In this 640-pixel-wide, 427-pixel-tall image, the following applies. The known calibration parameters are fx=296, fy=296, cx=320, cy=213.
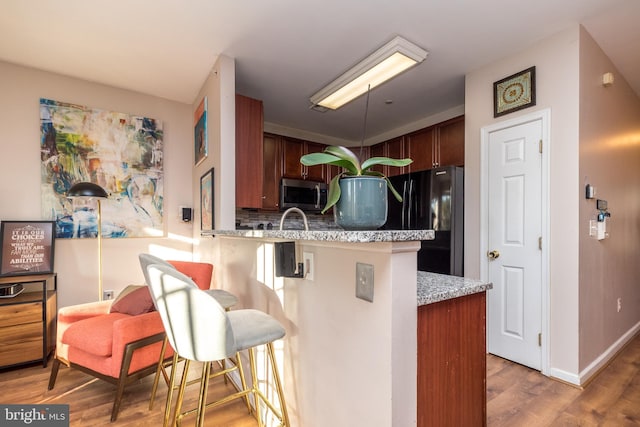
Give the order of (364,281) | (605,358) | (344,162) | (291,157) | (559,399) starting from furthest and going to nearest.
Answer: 1. (291,157)
2. (605,358)
3. (559,399)
4. (344,162)
5. (364,281)

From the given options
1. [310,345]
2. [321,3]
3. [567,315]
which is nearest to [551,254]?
[567,315]

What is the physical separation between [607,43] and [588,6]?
Result: 2.10ft

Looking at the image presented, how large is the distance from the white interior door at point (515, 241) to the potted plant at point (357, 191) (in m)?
1.84

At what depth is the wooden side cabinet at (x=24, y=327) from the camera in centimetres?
223

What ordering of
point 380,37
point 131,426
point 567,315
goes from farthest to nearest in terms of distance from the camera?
point 380,37
point 567,315
point 131,426

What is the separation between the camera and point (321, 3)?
1903 millimetres

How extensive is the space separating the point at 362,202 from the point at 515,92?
7.22ft

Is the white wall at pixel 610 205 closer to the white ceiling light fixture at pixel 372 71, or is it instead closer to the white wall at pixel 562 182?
the white wall at pixel 562 182

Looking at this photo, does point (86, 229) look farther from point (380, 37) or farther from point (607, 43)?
point (607, 43)

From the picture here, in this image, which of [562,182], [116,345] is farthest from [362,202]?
[562,182]

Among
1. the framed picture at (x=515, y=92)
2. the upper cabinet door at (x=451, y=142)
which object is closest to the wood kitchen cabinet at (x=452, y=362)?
the framed picture at (x=515, y=92)

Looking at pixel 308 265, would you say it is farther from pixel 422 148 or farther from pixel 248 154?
pixel 422 148

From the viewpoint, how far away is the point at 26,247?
8.56 feet

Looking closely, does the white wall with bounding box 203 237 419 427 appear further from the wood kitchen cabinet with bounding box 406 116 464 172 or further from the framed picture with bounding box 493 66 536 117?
the wood kitchen cabinet with bounding box 406 116 464 172
